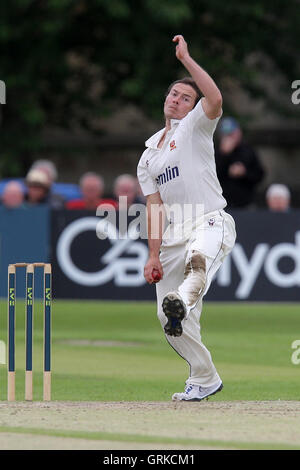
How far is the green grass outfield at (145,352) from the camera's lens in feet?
34.1

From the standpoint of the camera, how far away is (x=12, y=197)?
18.4 m

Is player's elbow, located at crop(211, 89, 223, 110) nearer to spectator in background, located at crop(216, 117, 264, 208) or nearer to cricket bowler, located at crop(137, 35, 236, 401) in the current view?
cricket bowler, located at crop(137, 35, 236, 401)

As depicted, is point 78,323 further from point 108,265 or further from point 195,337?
point 195,337

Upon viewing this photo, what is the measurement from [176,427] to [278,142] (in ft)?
89.2

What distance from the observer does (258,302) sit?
18.5 metres

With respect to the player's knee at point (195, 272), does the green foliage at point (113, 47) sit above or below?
above

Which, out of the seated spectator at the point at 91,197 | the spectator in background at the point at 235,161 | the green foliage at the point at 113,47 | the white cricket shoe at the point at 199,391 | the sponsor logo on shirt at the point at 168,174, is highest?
the green foliage at the point at 113,47

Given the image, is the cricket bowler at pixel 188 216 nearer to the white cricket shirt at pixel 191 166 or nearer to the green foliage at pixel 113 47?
the white cricket shirt at pixel 191 166

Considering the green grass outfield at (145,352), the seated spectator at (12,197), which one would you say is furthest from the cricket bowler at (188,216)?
the seated spectator at (12,197)

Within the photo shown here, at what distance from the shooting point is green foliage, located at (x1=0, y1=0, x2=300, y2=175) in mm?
25734

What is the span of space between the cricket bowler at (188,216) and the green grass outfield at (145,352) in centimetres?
87

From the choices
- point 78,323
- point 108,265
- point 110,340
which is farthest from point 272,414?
point 108,265

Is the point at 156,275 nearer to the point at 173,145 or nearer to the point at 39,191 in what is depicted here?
the point at 173,145

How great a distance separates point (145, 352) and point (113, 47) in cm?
1429
